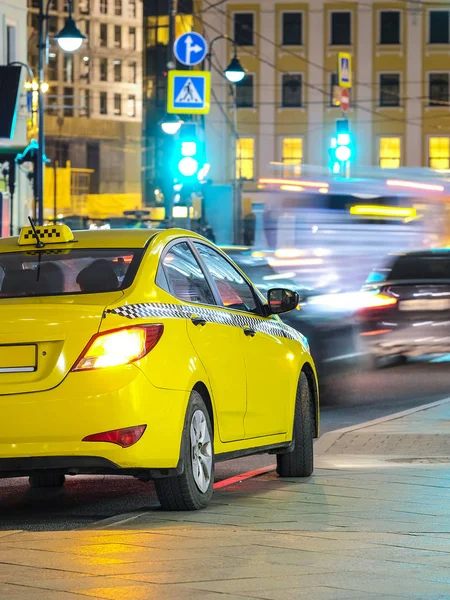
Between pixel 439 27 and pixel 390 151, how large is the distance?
6.95 m

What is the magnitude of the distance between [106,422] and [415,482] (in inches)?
99.6

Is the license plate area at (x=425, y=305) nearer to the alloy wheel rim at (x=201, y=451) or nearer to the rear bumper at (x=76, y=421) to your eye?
the alloy wheel rim at (x=201, y=451)

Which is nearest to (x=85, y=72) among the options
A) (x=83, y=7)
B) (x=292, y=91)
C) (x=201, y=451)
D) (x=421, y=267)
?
(x=83, y=7)

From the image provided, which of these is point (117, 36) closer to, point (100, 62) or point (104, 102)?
point (100, 62)

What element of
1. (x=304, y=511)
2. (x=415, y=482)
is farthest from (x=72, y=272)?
(x=415, y=482)

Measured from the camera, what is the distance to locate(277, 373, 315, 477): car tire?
10250 mm

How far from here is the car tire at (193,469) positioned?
8.41 m

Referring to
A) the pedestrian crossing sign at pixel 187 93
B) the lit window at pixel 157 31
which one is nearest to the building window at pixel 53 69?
the lit window at pixel 157 31

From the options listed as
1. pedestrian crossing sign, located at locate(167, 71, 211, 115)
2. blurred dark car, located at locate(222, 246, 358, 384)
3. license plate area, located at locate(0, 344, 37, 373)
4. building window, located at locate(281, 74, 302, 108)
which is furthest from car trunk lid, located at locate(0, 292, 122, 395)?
building window, located at locate(281, 74, 302, 108)

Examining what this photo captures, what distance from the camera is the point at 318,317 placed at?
17797 millimetres

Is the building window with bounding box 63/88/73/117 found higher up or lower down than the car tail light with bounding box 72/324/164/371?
higher up

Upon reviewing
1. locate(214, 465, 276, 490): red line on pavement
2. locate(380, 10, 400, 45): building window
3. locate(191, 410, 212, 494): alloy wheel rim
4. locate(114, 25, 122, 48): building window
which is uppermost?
locate(114, 25, 122, 48): building window

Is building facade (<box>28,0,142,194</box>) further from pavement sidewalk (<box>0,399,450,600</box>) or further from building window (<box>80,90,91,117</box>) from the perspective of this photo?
pavement sidewalk (<box>0,399,450,600</box>)

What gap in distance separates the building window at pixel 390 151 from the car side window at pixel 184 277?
76527mm
